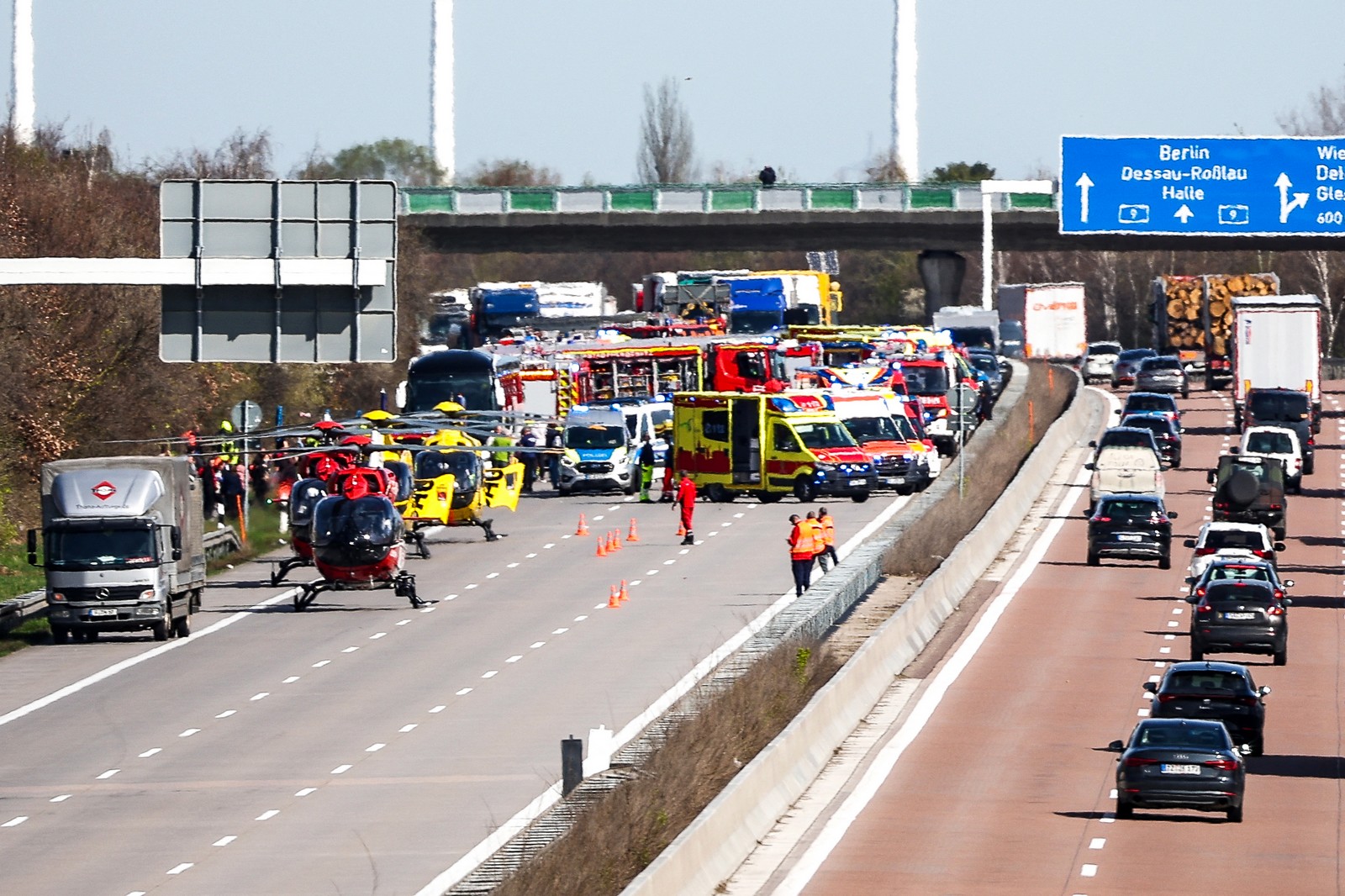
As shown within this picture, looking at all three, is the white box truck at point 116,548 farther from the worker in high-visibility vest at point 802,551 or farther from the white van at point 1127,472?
the white van at point 1127,472

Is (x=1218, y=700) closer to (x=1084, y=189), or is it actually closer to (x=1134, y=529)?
(x=1134, y=529)

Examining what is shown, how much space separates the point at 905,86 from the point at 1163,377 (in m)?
30.3

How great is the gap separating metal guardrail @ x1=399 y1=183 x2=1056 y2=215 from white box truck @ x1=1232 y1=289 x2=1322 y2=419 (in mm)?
22547

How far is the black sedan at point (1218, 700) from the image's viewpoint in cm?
2597

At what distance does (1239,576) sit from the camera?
113ft

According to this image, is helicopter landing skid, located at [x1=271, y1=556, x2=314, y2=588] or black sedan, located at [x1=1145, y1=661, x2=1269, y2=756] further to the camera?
helicopter landing skid, located at [x1=271, y1=556, x2=314, y2=588]

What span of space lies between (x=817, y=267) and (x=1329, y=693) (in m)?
112

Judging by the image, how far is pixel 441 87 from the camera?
332ft

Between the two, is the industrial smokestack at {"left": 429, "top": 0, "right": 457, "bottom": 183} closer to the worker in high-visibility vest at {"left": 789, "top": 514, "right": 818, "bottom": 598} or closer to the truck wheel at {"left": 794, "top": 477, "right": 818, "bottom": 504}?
the truck wheel at {"left": 794, "top": 477, "right": 818, "bottom": 504}

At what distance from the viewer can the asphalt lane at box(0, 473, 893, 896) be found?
71.8 feet

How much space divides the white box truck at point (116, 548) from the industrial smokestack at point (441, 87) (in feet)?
211

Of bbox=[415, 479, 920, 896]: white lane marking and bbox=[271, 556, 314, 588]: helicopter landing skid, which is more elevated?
bbox=[271, 556, 314, 588]: helicopter landing skid

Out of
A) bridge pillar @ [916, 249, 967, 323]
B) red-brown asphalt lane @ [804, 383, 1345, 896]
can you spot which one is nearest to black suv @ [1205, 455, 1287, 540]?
red-brown asphalt lane @ [804, 383, 1345, 896]

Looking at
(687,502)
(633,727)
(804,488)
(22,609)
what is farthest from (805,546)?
(804,488)
